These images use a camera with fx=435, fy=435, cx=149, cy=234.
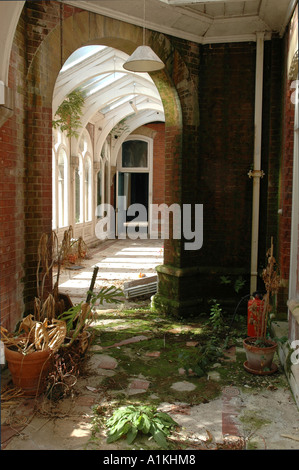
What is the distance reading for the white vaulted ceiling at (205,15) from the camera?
620 centimetres

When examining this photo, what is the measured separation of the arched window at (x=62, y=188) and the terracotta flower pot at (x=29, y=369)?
910 centimetres

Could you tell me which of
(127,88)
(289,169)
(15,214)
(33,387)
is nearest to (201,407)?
(33,387)

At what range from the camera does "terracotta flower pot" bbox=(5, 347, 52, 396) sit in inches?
171

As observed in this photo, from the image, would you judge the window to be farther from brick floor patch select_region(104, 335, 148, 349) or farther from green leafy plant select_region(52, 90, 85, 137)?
brick floor patch select_region(104, 335, 148, 349)

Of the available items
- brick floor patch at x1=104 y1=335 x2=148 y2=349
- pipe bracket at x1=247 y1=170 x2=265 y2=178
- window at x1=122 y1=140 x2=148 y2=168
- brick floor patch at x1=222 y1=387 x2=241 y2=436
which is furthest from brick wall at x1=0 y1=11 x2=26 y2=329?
window at x1=122 y1=140 x2=148 y2=168

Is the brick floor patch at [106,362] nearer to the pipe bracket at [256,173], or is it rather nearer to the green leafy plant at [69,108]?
the pipe bracket at [256,173]

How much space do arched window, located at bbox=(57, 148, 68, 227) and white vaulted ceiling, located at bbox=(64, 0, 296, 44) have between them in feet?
23.2

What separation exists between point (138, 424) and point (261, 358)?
1.92 meters

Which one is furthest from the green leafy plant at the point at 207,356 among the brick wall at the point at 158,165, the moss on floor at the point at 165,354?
the brick wall at the point at 158,165

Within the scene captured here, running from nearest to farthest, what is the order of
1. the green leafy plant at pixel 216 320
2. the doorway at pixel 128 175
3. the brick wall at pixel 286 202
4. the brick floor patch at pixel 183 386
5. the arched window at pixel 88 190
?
1. the brick floor patch at pixel 183 386
2. the brick wall at pixel 286 202
3. the green leafy plant at pixel 216 320
4. the arched window at pixel 88 190
5. the doorway at pixel 128 175

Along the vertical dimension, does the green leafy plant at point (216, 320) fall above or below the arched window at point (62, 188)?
below

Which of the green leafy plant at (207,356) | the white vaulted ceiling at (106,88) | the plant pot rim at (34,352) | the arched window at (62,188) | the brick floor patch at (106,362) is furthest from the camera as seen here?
the arched window at (62,188)

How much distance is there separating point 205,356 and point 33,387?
7.31 ft

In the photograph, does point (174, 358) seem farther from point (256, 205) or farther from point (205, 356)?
point (256, 205)
